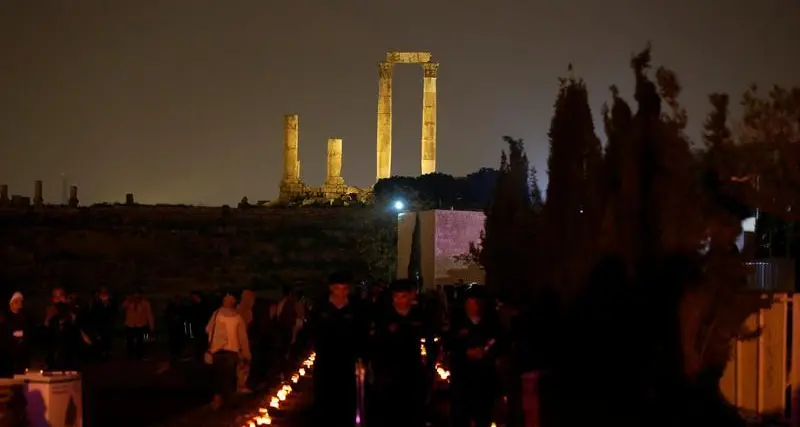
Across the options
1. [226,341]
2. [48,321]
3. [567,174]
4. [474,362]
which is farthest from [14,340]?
[567,174]

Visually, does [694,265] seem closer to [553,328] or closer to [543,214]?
[553,328]

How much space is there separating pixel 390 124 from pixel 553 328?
75.0m

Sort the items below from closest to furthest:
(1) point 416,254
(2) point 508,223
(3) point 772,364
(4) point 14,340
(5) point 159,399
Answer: (4) point 14,340 → (3) point 772,364 → (5) point 159,399 → (2) point 508,223 → (1) point 416,254

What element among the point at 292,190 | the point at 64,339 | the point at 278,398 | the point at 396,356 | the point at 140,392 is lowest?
the point at 140,392

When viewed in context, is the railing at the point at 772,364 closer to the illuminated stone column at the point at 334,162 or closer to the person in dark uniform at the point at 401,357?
the person in dark uniform at the point at 401,357

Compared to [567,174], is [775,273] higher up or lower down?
lower down

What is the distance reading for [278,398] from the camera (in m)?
16.2

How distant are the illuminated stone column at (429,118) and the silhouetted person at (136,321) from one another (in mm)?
62921

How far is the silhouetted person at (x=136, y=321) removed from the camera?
2436 cm

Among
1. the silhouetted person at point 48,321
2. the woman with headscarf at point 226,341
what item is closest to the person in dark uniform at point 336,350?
the woman with headscarf at point 226,341

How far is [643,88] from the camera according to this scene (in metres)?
15.3

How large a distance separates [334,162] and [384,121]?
537 centimetres

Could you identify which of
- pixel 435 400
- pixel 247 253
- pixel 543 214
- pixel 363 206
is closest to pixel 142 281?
pixel 247 253

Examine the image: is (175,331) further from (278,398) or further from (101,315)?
(278,398)
